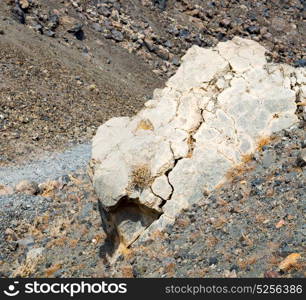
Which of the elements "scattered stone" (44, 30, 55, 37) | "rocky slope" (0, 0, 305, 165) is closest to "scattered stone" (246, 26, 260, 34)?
"rocky slope" (0, 0, 305, 165)

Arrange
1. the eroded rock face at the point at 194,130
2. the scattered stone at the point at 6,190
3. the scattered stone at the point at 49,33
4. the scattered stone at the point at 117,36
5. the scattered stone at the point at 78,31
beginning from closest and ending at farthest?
the eroded rock face at the point at 194,130, the scattered stone at the point at 6,190, the scattered stone at the point at 49,33, the scattered stone at the point at 78,31, the scattered stone at the point at 117,36

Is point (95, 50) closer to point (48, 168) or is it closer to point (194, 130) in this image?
point (48, 168)

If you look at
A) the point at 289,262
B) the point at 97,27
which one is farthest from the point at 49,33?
the point at 289,262

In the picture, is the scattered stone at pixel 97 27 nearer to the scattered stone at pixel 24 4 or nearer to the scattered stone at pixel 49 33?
the scattered stone at pixel 49 33

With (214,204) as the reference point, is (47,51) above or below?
below

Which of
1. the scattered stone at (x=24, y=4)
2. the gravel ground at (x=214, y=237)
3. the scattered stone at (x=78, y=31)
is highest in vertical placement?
the gravel ground at (x=214, y=237)

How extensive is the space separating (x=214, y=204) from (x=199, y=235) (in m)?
0.81

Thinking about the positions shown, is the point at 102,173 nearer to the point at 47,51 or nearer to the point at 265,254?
the point at 265,254

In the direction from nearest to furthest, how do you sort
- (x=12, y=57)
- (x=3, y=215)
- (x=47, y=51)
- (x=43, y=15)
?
(x=3, y=215)
(x=12, y=57)
(x=47, y=51)
(x=43, y=15)

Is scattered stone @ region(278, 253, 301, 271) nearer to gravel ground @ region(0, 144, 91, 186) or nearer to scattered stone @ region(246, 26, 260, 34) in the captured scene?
gravel ground @ region(0, 144, 91, 186)

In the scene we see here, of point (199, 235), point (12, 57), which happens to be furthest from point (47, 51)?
point (199, 235)

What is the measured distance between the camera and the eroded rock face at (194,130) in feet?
37.9

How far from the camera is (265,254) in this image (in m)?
9.80

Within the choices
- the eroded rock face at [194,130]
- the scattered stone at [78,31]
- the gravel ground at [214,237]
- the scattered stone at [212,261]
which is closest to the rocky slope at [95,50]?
the scattered stone at [78,31]
